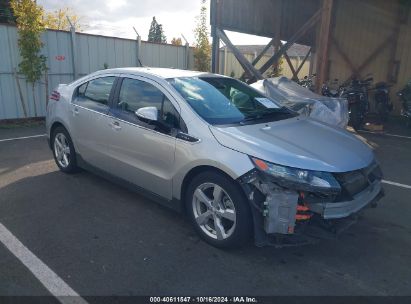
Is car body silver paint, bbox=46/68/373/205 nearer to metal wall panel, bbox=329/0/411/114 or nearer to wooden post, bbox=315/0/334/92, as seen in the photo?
wooden post, bbox=315/0/334/92

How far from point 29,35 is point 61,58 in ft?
4.62

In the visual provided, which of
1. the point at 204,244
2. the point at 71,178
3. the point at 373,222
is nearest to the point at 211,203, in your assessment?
the point at 204,244

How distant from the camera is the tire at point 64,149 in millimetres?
5113

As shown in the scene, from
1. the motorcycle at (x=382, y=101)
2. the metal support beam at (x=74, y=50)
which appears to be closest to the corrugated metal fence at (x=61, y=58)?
→ the metal support beam at (x=74, y=50)

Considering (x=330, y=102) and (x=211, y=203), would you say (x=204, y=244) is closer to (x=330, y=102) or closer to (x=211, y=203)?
(x=211, y=203)

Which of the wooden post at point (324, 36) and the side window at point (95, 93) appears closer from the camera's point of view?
the side window at point (95, 93)

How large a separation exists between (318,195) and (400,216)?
1877 mm

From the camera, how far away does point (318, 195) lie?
116 inches

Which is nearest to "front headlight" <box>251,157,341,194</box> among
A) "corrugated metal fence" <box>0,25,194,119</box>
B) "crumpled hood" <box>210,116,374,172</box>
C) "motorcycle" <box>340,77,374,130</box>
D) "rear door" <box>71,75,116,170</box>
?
"crumpled hood" <box>210,116,374,172</box>

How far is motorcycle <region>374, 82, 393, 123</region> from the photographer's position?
10.2 meters

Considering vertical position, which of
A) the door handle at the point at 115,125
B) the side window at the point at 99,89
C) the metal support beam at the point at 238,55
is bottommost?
the door handle at the point at 115,125

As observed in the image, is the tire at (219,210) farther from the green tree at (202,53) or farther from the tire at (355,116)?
the green tree at (202,53)

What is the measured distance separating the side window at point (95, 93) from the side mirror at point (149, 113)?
0.97 metres

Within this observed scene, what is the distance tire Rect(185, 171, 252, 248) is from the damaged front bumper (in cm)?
11
